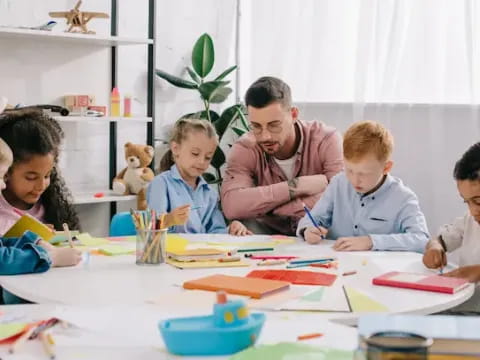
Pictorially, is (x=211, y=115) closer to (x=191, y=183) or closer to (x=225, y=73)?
(x=225, y=73)

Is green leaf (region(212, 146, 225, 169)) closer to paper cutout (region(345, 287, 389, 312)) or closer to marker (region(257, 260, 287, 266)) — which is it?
marker (region(257, 260, 287, 266))

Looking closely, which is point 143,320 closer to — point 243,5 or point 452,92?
point 452,92

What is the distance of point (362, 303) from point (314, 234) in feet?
2.81

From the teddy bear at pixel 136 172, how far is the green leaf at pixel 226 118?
0.41 metres

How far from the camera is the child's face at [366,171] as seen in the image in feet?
8.01

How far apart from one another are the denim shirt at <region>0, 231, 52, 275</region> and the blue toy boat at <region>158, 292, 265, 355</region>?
80 cm

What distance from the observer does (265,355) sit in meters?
1.14

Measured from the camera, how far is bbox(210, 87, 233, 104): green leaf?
405 centimetres

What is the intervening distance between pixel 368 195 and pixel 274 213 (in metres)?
0.62

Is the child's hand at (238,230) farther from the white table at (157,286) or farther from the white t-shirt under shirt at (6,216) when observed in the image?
the white t-shirt under shirt at (6,216)

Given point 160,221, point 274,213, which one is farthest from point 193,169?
point 160,221

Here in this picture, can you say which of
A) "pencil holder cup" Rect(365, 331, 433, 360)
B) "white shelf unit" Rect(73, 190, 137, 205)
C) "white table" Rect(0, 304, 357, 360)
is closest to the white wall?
"white shelf unit" Rect(73, 190, 137, 205)

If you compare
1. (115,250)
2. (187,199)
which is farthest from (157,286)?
(187,199)

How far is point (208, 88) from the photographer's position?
13.1 ft
